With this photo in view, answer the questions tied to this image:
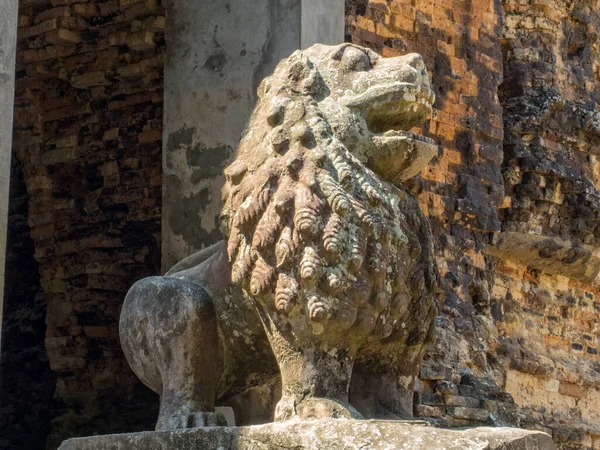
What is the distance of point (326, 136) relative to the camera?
3977 millimetres

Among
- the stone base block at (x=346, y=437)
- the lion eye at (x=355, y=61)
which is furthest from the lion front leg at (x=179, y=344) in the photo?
the lion eye at (x=355, y=61)

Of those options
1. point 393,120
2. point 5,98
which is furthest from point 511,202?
point 5,98

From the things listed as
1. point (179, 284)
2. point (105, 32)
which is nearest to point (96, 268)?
point (105, 32)

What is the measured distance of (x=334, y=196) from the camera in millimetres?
3861

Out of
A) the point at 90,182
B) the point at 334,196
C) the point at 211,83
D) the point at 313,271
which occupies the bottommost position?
the point at 313,271

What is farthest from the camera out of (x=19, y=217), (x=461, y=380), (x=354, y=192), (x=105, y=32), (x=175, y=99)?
(x=19, y=217)

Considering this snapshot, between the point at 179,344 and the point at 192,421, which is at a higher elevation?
the point at 179,344

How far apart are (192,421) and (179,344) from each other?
0.24m

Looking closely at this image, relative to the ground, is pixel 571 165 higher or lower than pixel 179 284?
higher

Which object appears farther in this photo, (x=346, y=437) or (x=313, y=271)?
(x=313, y=271)

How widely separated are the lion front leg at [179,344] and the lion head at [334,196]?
0.21 meters

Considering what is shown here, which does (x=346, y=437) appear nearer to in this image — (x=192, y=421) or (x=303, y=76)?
(x=192, y=421)

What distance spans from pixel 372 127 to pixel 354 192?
289mm

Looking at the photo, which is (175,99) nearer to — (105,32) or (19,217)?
(105,32)
